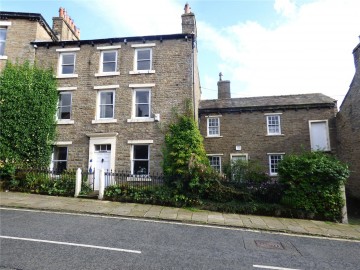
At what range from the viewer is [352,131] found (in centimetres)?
1745

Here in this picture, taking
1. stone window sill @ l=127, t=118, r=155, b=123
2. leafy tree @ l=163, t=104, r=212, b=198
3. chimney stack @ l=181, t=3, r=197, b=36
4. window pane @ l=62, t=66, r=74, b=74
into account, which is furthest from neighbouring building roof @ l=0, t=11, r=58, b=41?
leafy tree @ l=163, t=104, r=212, b=198

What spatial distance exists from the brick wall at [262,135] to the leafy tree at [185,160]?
6377 mm

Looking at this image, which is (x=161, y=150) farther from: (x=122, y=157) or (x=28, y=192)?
(x=28, y=192)

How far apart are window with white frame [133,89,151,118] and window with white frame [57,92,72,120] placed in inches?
179

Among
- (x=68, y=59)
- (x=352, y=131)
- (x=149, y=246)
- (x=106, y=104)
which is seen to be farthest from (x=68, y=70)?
(x=352, y=131)

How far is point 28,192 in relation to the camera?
41.4 ft

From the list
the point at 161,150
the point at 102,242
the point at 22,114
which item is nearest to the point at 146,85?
the point at 161,150

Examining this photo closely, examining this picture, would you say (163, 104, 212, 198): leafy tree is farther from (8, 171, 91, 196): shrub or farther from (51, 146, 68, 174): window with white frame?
(51, 146, 68, 174): window with white frame

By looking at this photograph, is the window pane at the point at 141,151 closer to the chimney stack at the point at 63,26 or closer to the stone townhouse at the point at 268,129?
the stone townhouse at the point at 268,129

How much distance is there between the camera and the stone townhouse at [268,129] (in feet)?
64.8

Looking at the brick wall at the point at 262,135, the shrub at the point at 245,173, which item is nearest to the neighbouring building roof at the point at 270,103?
the brick wall at the point at 262,135

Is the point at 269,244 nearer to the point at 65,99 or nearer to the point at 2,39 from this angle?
the point at 65,99

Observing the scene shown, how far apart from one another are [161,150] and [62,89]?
7978 millimetres

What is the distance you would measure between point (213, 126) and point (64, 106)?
38.1 ft
